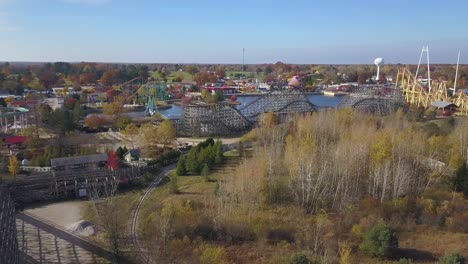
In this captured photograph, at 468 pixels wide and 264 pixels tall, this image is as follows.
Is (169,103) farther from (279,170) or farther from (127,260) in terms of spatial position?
Answer: (127,260)

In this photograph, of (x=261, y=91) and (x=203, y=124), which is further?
(x=261, y=91)

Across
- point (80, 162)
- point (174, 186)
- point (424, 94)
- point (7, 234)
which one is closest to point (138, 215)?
point (174, 186)

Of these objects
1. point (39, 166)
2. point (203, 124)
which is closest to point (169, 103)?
point (203, 124)

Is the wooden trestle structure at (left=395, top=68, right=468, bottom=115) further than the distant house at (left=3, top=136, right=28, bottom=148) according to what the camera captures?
Yes

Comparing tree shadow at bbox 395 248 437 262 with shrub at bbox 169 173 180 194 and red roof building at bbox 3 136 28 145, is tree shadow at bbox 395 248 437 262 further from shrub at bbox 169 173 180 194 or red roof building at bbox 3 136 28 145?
red roof building at bbox 3 136 28 145

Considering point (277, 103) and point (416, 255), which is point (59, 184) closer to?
point (416, 255)

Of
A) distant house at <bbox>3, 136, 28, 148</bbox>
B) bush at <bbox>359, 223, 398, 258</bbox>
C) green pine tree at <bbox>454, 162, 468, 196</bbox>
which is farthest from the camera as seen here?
distant house at <bbox>3, 136, 28, 148</bbox>

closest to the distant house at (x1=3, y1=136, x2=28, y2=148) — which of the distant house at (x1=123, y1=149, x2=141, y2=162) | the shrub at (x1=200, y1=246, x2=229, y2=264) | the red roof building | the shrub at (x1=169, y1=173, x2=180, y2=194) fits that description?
the red roof building
